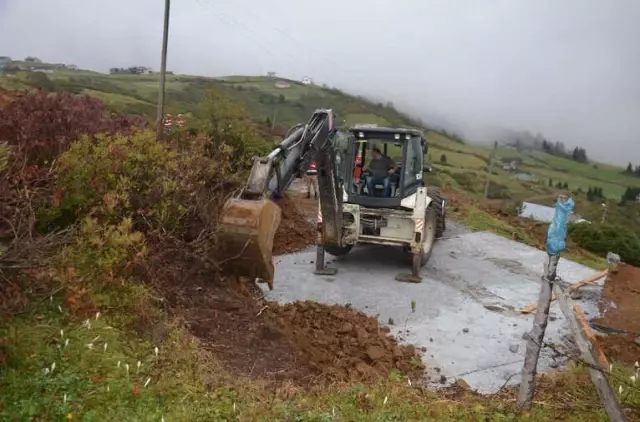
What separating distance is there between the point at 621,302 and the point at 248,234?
5883mm

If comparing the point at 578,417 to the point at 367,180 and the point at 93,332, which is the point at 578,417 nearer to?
the point at 93,332

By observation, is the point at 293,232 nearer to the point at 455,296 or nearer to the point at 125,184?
the point at 455,296

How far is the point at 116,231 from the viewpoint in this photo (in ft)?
20.1

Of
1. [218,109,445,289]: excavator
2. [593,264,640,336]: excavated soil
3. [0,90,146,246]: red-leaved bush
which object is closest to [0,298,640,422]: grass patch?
[0,90,146,246]: red-leaved bush

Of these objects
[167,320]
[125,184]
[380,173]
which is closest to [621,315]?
[380,173]

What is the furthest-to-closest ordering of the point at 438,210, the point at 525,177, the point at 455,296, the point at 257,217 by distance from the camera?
the point at 525,177, the point at 438,210, the point at 455,296, the point at 257,217

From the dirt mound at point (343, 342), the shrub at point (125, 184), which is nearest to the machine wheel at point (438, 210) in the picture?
the dirt mound at point (343, 342)

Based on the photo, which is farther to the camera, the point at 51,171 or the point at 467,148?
the point at 467,148

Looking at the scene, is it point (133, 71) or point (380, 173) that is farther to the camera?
point (133, 71)

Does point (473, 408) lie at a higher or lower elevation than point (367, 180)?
lower

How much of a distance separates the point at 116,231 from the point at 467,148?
236 feet

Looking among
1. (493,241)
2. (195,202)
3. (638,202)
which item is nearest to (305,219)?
(493,241)

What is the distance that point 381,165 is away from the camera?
Answer: 34.3ft

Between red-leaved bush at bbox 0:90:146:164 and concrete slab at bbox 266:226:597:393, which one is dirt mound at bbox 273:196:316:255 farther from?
red-leaved bush at bbox 0:90:146:164
